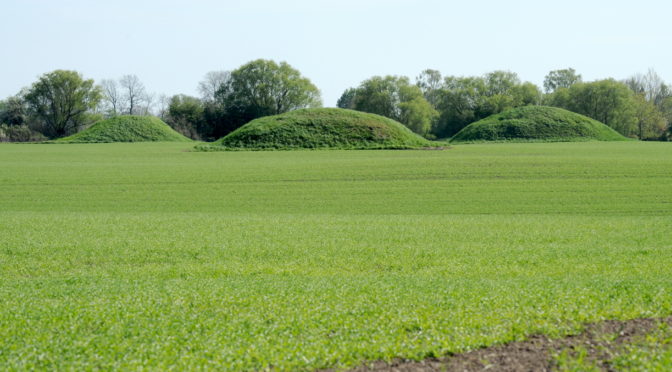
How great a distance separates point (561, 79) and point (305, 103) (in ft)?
232

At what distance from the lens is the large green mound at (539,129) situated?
265 ft

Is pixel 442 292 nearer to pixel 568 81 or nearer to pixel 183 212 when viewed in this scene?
pixel 183 212

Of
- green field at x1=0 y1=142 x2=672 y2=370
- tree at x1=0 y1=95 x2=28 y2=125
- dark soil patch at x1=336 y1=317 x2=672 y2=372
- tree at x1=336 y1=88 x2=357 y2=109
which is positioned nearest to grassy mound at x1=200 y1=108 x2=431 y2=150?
green field at x1=0 y1=142 x2=672 y2=370

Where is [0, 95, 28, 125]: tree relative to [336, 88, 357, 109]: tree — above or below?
below

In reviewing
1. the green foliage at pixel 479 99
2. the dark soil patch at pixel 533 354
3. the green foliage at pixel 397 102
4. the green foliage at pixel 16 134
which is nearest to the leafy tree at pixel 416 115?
the green foliage at pixel 397 102

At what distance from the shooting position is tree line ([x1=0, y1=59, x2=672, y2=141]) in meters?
102

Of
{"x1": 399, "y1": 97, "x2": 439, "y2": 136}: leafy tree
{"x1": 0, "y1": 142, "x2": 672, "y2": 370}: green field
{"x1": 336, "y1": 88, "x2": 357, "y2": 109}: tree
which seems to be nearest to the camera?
{"x1": 0, "y1": 142, "x2": 672, "y2": 370}: green field

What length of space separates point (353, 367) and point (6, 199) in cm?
2793

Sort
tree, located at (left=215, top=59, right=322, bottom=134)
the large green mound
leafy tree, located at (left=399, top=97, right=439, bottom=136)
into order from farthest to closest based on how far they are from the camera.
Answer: leafy tree, located at (left=399, top=97, right=439, bottom=136) < tree, located at (left=215, top=59, right=322, bottom=134) < the large green mound

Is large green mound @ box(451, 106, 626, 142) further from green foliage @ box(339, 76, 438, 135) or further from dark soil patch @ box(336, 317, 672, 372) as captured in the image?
dark soil patch @ box(336, 317, 672, 372)

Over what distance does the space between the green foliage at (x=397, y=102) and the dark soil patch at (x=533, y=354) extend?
340 ft

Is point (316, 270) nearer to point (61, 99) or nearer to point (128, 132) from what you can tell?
point (128, 132)

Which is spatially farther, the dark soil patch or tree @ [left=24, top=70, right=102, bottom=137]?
tree @ [left=24, top=70, right=102, bottom=137]

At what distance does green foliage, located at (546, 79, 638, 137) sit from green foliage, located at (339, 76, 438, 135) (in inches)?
1088
